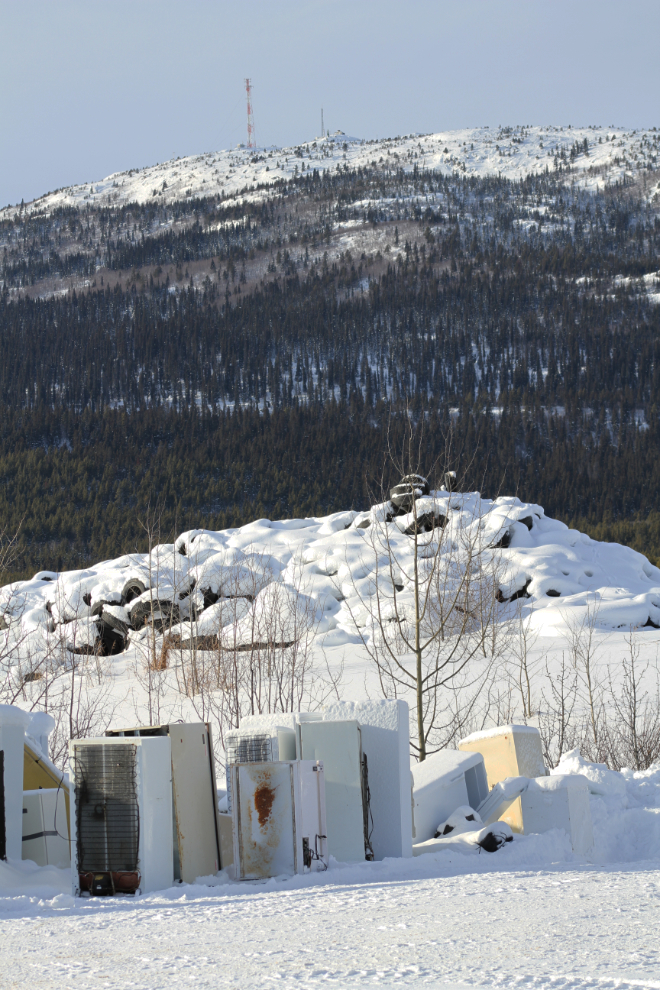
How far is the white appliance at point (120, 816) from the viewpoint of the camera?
5305 millimetres

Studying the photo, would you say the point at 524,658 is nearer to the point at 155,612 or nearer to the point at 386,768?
the point at 386,768

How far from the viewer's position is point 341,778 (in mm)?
6016

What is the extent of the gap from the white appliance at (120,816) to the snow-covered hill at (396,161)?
163 m

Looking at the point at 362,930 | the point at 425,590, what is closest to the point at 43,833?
the point at 362,930

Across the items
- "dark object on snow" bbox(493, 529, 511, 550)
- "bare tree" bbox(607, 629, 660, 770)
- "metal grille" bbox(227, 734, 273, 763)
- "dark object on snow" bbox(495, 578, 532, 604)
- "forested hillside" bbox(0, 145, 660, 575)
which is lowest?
"bare tree" bbox(607, 629, 660, 770)

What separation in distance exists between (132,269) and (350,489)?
81.6m

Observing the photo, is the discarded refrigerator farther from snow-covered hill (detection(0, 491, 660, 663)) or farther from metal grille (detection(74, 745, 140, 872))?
snow-covered hill (detection(0, 491, 660, 663))

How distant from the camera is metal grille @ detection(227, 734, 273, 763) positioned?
6.07 m

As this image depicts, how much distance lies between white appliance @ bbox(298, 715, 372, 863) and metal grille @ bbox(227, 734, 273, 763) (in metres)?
0.23

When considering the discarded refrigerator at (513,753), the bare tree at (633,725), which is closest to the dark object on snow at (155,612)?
the bare tree at (633,725)

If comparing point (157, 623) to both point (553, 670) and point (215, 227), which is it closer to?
point (553, 670)

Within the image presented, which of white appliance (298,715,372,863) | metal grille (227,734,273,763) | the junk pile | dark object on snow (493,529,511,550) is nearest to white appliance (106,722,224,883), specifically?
the junk pile

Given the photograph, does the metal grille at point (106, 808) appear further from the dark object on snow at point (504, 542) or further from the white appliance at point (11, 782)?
the dark object on snow at point (504, 542)

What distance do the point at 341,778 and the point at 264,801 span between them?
701 mm
